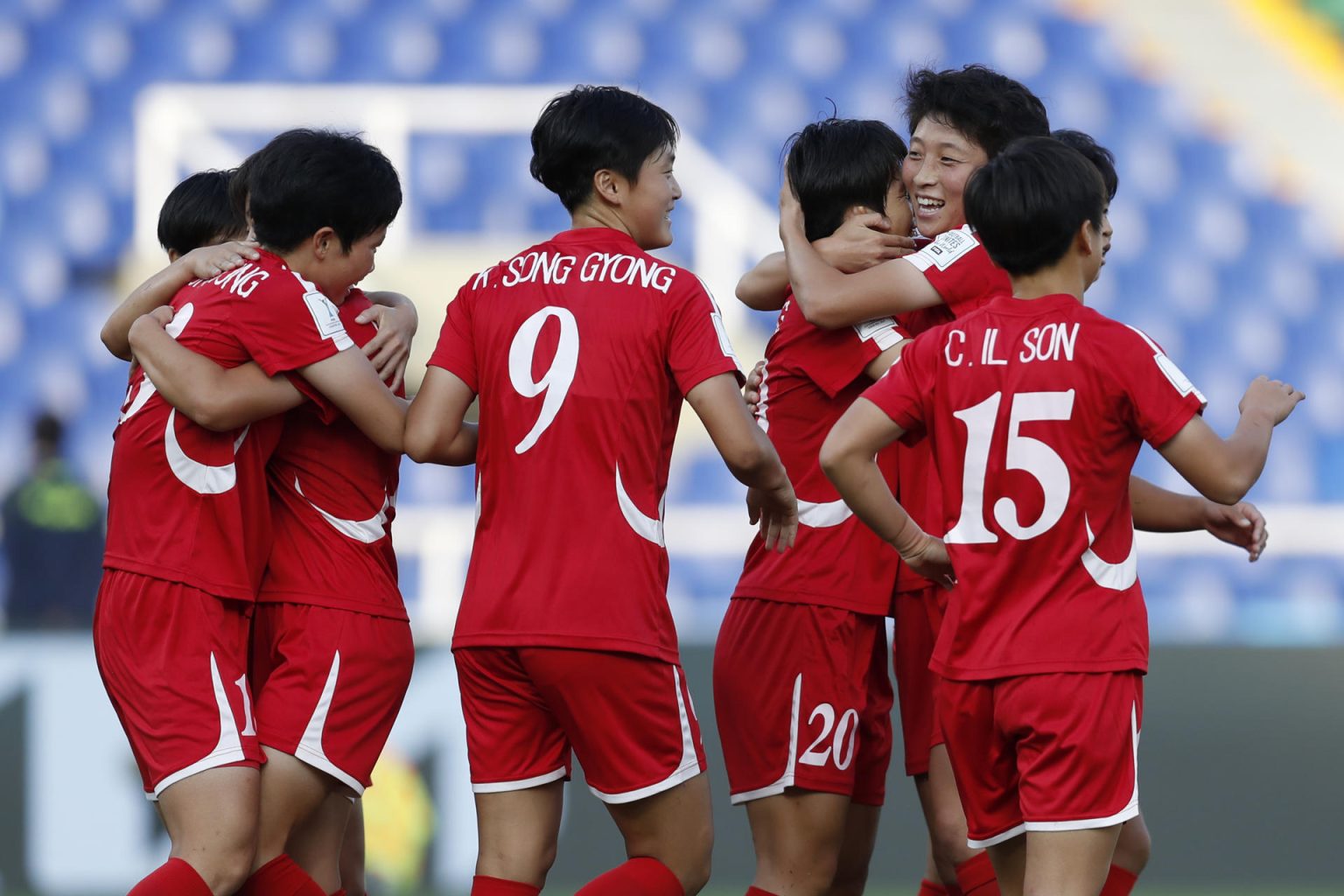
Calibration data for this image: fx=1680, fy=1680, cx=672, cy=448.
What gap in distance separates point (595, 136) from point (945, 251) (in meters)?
0.73

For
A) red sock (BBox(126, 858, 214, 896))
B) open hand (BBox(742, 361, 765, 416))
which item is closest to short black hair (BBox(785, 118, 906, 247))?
open hand (BBox(742, 361, 765, 416))

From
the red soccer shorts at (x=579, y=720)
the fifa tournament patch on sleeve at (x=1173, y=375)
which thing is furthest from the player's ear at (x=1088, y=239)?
the red soccer shorts at (x=579, y=720)

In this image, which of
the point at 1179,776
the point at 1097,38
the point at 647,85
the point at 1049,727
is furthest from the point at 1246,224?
the point at 1049,727

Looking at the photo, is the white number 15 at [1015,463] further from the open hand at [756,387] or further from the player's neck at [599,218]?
the open hand at [756,387]

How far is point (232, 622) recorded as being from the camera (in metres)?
3.08

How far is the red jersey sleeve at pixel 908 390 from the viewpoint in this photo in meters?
2.84

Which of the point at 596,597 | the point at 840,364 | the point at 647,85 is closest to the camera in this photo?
the point at 596,597

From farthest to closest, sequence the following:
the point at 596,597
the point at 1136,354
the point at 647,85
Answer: the point at 647,85
the point at 596,597
the point at 1136,354

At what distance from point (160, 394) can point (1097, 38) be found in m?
7.58

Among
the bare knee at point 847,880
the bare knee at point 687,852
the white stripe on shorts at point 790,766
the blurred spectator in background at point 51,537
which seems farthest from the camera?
the blurred spectator in background at point 51,537

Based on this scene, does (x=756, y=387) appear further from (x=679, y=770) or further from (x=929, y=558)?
(x=679, y=770)

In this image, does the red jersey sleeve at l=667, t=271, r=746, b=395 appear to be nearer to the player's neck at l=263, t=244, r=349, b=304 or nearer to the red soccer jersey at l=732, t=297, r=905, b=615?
the red soccer jersey at l=732, t=297, r=905, b=615

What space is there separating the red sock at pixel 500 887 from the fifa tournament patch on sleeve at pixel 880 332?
1.24 meters

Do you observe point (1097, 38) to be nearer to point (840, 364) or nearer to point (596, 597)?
point (840, 364)
